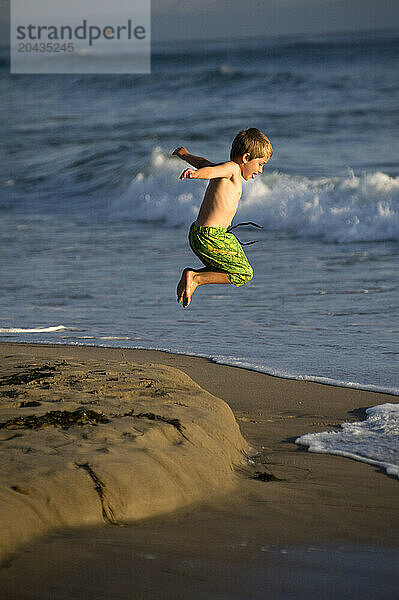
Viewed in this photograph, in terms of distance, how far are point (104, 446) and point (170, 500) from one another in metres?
0.47

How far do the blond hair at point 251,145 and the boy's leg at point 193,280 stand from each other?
33.2 inches

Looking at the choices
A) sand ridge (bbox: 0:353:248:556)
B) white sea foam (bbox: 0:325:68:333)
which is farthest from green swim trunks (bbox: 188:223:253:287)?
white sea foam (bbox: 0:325:68:333)

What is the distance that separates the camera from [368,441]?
5.62 meters

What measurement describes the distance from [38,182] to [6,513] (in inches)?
827

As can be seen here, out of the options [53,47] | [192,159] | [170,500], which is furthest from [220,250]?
[53,47]

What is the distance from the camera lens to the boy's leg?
6.18m

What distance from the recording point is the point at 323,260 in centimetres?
1344

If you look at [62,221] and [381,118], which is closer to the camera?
[62,221]

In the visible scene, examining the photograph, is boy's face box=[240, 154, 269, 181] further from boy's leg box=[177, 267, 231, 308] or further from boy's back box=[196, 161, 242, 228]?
boy's leg box=[177, 267, 231, 308]

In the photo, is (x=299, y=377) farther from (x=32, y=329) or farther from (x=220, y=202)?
(x=32, y=329)

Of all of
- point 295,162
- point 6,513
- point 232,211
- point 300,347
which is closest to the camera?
point 6,513

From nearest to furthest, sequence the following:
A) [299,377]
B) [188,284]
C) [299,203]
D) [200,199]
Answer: [188,284], [299,377], [299,203], [200,199]

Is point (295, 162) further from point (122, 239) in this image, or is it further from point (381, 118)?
point (122, 239)

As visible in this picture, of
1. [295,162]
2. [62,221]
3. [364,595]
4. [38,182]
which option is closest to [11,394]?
[364,595]
